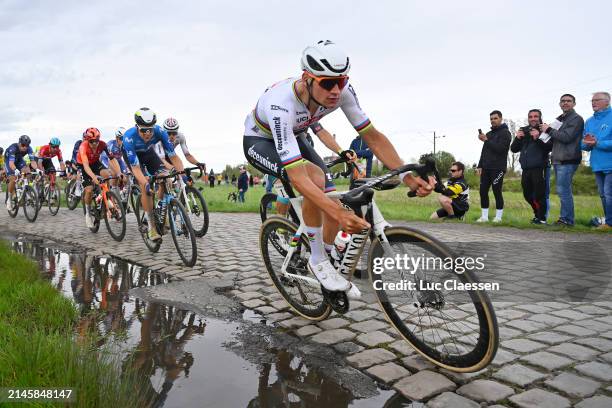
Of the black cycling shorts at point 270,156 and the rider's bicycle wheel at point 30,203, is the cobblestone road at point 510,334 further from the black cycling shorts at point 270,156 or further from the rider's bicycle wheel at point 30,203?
the rider's bicycle wheel at point 30,203

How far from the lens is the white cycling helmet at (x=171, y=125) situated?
1008 centimetres

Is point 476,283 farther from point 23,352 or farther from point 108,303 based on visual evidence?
point 108,303

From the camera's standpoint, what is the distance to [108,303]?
15.6 ft

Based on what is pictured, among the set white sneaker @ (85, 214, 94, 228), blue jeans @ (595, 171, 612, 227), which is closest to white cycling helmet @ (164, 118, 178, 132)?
white sneaker @ (85, 214, 94, 228)

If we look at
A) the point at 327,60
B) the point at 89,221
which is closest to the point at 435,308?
the point at 327,60

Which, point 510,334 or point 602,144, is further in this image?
point 602,144

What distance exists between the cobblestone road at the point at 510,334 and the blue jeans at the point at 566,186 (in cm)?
173

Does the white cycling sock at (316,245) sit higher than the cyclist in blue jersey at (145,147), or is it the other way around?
the cyclist in blue jersey at (145,147)

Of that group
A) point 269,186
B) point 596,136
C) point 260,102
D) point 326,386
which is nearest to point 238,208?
point 269,186

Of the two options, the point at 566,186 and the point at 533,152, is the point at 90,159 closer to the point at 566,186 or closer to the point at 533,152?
the point at 533,152

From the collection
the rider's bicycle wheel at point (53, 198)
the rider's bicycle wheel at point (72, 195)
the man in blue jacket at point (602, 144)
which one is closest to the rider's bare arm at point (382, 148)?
the man in blue jacket at point (602, 144)

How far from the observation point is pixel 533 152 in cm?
961

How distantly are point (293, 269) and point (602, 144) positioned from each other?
7.19m

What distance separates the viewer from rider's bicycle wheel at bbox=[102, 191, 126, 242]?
883 centimetres
